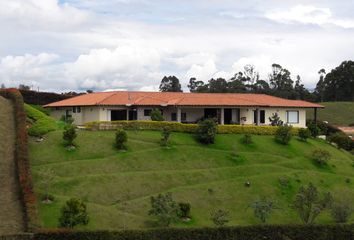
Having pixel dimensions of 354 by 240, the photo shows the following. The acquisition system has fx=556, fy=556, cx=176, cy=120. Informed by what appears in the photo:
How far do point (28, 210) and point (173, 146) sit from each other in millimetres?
17627

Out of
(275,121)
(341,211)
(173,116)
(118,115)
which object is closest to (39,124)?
(118,115)

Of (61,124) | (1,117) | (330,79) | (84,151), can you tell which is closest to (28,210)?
(84,151)

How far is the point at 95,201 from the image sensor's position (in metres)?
35.0

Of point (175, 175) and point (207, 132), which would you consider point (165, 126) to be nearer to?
point (207, 132)

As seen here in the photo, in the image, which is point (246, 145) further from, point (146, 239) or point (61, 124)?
point (146, 239)

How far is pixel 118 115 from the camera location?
55188 millimetres

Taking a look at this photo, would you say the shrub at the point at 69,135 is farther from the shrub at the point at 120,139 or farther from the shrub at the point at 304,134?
the shrub at the point at 304,134

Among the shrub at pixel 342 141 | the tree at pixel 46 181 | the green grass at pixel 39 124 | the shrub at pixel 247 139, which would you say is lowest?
the tree at pixel 46 181

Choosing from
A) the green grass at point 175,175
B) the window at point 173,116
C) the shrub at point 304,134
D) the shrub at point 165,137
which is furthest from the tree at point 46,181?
the shrub at point 304,134

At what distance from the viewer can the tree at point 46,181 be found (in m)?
33.8

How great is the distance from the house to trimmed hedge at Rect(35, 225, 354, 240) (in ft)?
83.8

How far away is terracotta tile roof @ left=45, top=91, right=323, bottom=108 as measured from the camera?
54.4 m

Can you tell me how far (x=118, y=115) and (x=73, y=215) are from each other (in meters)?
25.8

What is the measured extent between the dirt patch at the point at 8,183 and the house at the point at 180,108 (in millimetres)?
10645
